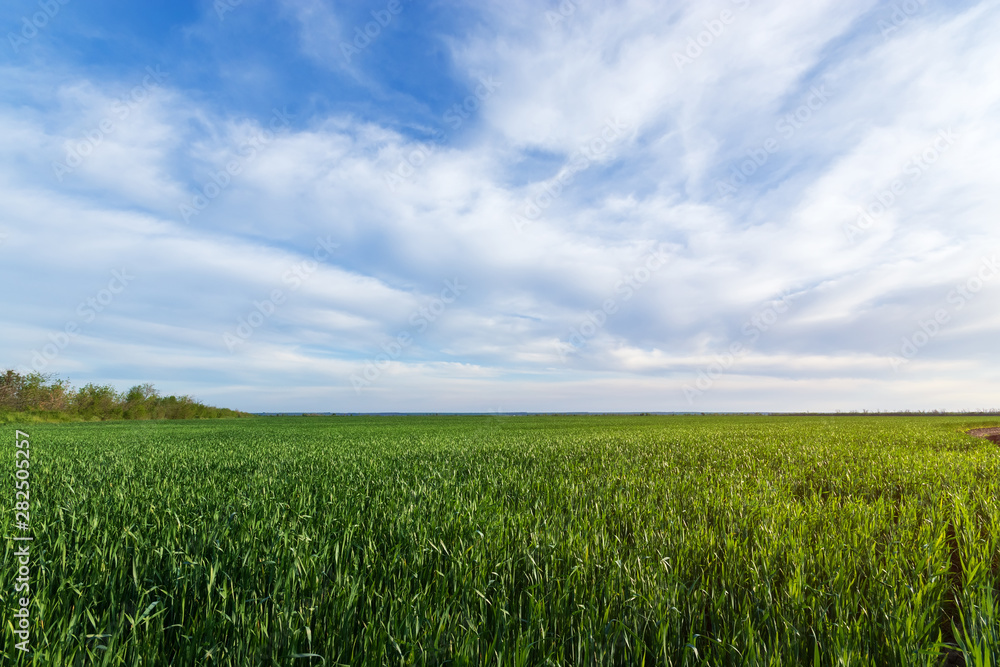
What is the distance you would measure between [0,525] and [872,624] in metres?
8.26

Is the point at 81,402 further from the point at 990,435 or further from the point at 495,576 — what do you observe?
the point at 990,435

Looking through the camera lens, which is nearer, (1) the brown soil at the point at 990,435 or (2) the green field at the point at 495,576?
(2) the green field at the point at 495,576

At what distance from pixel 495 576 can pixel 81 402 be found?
7619 cm

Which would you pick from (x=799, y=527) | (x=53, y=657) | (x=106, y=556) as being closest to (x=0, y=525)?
(x=106, y=556)

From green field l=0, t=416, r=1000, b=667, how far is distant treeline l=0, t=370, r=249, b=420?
196ft

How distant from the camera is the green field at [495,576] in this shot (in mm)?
2602

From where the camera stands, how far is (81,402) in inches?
2197

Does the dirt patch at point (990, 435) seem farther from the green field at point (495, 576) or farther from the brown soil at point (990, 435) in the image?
the green field at point (495, 576)

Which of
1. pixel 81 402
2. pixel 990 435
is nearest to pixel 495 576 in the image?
pixel 990 435

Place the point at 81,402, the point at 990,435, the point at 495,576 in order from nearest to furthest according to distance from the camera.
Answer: the point at 495,576 → the point at 990,435 → the point at 81,402

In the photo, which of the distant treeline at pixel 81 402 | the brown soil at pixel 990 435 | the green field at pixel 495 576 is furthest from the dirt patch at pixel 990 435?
the distant treeline at pixel 81 402

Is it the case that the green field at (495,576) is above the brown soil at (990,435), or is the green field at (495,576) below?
above

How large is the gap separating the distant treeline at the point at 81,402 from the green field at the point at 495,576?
59892 millimetres

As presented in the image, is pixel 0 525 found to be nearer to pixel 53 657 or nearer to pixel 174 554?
pixel 174 554
